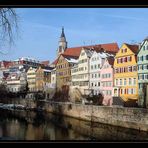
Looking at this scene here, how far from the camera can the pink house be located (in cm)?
2002

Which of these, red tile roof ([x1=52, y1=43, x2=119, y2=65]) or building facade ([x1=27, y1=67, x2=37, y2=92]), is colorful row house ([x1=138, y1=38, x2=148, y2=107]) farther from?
building facade ([x1=27, y1=67, x2=37, y2=92])

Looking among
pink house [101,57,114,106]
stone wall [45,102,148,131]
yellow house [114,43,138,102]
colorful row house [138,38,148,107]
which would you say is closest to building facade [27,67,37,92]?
pink house [101,57,114,106]

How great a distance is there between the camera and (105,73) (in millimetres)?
20984

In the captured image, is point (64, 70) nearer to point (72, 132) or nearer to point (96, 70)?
point (96, 70)

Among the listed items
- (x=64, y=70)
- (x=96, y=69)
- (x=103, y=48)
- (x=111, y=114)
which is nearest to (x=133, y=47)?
(x=96, y=69)

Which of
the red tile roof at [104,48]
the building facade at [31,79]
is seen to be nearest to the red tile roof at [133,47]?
the red tile roof at [104,48]

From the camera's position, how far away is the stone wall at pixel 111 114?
12180 mm

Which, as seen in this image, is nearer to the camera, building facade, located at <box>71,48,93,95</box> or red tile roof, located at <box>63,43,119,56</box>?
building facade, located at <box>71,48,93,95</box>

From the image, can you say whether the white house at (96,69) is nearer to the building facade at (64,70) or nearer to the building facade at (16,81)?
the building facade at (64,70)

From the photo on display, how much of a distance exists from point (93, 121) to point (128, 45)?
515cm

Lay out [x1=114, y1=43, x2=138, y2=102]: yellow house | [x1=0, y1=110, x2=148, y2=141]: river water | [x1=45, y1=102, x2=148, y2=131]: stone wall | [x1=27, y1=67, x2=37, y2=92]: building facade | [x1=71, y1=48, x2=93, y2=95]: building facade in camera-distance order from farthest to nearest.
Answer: [x1=27, y1=67, x2=37, y2=92]: building facade, [x1=71, y1=48, x2=93, y2=95]: building facade, [x1=114, y1=43, x2=138, y2=102]: yellow house, [x1=45, y1=102, x2=148, y2=131]: stone wall, [x1=0, y1=110, x2=148, y2=141]: river water

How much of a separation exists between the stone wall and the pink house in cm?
234

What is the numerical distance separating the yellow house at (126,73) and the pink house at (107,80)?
0.53 metres
